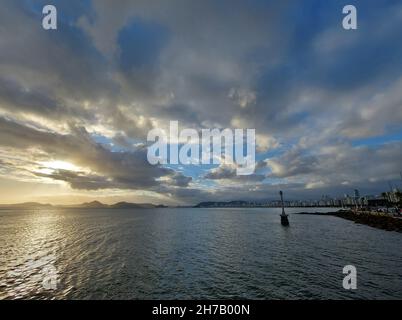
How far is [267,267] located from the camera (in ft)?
91.2

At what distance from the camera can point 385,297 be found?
61.2 feet
